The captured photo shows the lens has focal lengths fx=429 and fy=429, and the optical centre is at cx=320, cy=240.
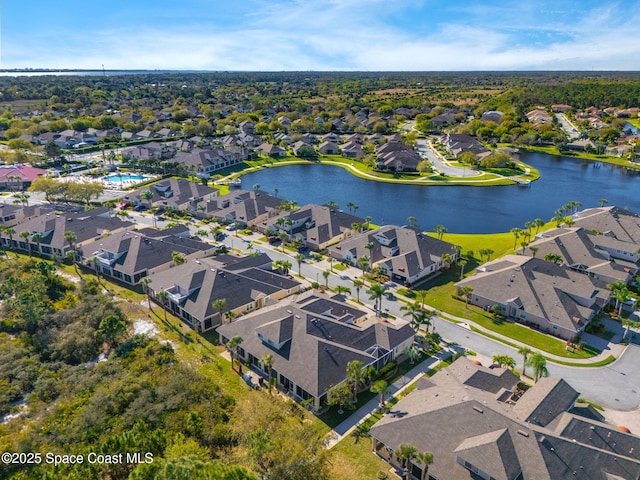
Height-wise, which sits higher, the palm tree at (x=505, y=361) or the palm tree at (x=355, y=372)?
the palm tree at (x=355, y=372)

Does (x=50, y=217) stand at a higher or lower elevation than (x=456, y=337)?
→ higher

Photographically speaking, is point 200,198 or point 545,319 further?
point 200,198

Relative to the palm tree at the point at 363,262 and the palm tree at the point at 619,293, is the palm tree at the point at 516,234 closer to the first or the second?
the palm tree at the point at 619,293

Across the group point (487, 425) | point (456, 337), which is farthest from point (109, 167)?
point (487, 425)

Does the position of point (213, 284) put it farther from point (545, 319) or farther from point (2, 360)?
point (545, 319)

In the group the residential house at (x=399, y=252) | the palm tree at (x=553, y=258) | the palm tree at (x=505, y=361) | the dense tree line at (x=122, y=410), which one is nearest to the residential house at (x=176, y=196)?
the residential house at (x=399, y=252)

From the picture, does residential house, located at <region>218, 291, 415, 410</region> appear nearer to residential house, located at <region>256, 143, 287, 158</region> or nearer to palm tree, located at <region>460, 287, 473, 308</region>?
palm tree, located at <region>460, 287, 473, 308</region>

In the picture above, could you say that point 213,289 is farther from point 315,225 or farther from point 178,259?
point 315,225

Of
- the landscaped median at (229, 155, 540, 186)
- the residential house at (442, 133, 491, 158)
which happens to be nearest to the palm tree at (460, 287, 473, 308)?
the landscaped median at (229, 155, 540, 186)
